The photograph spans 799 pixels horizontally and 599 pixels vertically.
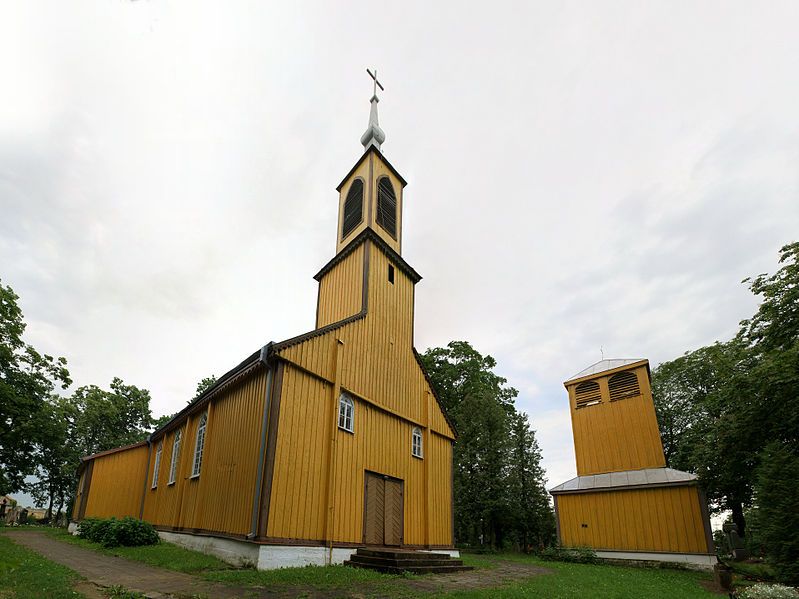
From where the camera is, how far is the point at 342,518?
1266 cm

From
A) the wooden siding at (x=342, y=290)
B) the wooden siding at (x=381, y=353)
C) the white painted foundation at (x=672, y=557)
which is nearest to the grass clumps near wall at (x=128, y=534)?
the wooden siding at (x=381, y=353)

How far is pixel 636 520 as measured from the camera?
18.6 m

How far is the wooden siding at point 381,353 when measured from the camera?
44.2ft

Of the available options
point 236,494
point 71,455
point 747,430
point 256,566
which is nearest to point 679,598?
point 747,430

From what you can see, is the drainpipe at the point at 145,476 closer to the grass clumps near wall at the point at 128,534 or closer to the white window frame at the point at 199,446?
the grass clumps near wall at the point at 128,534

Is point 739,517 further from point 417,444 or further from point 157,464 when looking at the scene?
point 157,464

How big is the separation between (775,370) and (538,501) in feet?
63.7

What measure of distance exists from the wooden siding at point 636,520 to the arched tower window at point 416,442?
29.9ft

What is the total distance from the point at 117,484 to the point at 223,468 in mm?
15537

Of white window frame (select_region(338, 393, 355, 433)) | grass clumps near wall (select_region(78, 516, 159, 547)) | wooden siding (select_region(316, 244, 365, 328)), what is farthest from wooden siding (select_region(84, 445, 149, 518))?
white window frame (select_region(338, 393, 355, 433))

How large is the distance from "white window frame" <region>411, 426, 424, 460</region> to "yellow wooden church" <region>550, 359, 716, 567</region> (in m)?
8.90

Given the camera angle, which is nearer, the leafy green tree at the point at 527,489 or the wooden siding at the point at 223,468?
the wooden siding at the point at 223,468

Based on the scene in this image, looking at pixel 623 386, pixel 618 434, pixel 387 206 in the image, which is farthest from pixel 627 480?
pixel 387 206

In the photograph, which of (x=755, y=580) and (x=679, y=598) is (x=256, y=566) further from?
(x=755, y=580)
